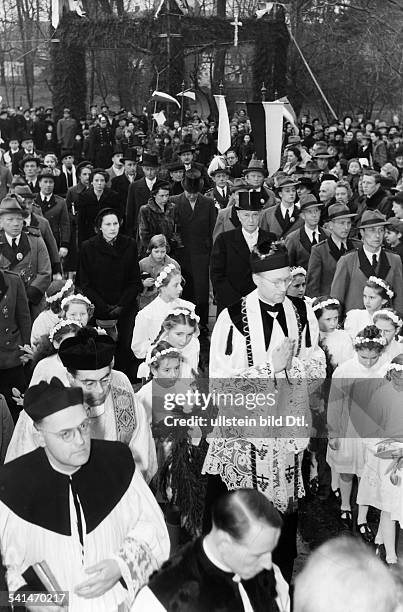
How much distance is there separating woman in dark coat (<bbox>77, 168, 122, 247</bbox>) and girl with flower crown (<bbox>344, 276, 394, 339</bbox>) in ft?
14.2

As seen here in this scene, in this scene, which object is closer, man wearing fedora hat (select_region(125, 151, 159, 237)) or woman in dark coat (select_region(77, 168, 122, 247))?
woman in dark coat (select_region(77, 168, 122, 247))

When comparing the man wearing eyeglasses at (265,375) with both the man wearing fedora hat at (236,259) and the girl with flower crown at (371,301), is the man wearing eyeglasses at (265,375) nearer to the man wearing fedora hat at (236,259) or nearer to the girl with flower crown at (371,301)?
the girl with flower crown at (371,301)

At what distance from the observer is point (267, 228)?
9.17 metres

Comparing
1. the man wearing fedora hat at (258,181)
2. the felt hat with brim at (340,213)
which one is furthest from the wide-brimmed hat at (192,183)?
the felt hat with brim at (340,213)

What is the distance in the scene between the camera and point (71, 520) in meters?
3.29

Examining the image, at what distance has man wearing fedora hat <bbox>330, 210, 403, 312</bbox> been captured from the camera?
23.3 ft

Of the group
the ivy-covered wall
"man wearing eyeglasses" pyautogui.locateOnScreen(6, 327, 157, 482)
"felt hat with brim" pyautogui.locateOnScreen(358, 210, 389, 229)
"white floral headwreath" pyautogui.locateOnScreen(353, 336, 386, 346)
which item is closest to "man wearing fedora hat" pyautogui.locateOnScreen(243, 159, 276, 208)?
"felt hat with brim" pyautogui.locateOnScreen(358, 210, 389, 229)

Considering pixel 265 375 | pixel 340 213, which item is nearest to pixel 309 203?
pixel 340 213

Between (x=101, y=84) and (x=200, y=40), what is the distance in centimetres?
533

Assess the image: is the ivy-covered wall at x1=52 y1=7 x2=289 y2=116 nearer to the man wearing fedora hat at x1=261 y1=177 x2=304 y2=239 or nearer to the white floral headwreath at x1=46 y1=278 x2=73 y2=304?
the man wearing fedora hat at x1=261 y1=177 x2=304 y2=239

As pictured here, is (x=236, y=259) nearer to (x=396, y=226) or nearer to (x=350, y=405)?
(x=396, y=226)

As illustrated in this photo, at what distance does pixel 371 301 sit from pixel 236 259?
142 centimetres

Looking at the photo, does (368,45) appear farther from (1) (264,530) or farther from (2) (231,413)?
(1) (264,530)

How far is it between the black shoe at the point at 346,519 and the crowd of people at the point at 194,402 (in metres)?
0.01
